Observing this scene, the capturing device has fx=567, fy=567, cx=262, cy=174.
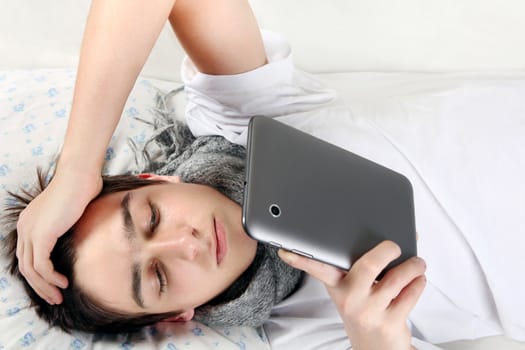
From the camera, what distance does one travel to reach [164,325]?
0.85 meters

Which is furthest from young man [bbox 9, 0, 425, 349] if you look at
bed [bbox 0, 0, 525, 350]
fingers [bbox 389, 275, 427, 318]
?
bed [bbox 0, 0, 525, 350]

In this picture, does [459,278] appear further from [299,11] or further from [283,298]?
[299,11]

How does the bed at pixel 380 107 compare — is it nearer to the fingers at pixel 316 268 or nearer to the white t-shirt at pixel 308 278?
the white t-shirt at pixel 308 278

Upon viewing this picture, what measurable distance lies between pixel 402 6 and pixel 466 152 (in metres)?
0.44

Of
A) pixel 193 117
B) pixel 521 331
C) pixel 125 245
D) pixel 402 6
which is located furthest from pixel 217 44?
pixel 521 331

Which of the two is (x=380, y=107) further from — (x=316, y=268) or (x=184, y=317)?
(x=184, y=317)

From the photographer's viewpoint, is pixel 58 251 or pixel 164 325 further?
pixel 164 325

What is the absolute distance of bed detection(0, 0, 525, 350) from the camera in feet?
2.59

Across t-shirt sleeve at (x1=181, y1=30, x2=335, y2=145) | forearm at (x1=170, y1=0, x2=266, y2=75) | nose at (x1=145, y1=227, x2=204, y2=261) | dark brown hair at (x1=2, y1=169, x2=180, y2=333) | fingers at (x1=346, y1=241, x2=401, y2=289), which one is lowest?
dark brown hair at (x1=2, y1=169, x2=180, y2=333)

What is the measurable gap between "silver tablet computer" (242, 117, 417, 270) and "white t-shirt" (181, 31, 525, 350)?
4.6 inches

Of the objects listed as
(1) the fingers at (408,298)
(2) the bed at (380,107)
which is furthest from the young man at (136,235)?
(2) the bed at (380,107)

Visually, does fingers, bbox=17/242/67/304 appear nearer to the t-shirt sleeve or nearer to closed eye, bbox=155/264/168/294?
closed eye, bbox=155/264/168/294

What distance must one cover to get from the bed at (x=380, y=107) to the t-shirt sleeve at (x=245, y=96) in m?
0.06

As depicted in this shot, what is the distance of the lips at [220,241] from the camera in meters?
0.74
